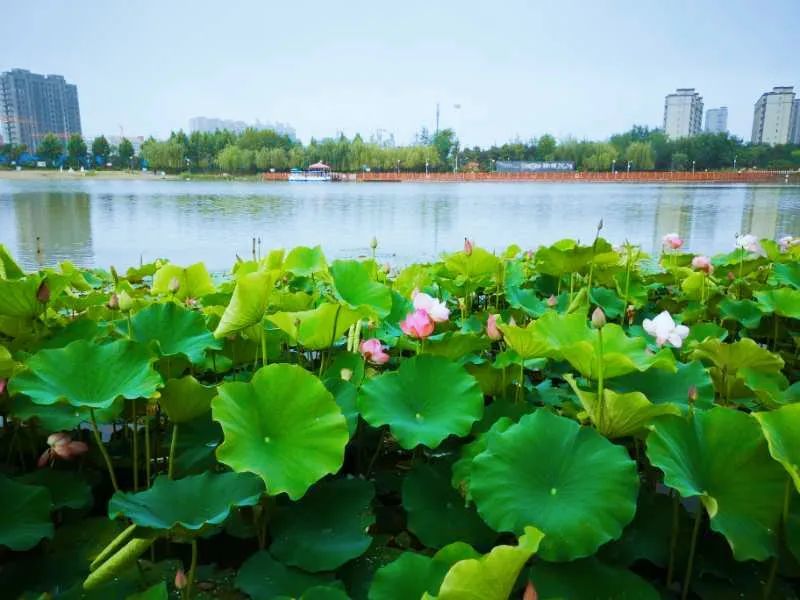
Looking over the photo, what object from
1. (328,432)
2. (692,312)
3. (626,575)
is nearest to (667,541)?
(626,575)

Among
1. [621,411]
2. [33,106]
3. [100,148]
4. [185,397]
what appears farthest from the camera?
[33,106]

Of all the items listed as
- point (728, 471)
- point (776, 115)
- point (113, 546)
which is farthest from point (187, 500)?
point (776, 115)

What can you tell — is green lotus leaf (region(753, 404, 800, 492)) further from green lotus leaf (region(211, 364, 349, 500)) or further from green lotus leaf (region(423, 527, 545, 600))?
green lotus leaf (region(211, 364, 349, 500))

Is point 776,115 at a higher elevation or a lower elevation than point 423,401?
higher

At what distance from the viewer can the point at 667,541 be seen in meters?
0.78

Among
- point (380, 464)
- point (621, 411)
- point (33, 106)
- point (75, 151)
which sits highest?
point (33, 106)

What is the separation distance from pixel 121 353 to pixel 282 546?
0.37 meters

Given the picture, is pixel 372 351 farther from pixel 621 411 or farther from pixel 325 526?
pixel 621 411

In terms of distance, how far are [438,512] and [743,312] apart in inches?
44.6

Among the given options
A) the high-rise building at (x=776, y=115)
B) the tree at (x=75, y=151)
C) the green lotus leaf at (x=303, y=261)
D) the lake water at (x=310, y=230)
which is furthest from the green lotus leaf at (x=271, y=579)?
the high-rise building at (x=776, y=115)

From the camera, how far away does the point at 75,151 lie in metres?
54.8

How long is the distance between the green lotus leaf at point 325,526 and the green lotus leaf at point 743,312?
1.14 metres

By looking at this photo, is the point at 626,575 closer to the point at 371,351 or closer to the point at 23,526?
the point at 371,351

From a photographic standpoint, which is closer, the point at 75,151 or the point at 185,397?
the point at 185,397
